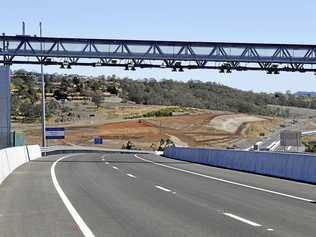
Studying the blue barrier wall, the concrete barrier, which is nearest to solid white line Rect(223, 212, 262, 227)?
the blue barrier wall

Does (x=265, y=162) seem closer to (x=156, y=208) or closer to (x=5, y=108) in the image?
(x=156, y=208)

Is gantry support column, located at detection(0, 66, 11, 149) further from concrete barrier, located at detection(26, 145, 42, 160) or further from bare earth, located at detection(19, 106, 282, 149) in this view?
bare earth, located at detection(19, 106, 282, 149)

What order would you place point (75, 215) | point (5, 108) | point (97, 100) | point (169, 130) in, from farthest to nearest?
point (97, 100) < point (169, 130) < point (5, 108) < point (75, 215)

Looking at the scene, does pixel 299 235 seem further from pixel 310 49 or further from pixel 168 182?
pixel 310 49

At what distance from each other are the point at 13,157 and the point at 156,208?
2244 centimetres

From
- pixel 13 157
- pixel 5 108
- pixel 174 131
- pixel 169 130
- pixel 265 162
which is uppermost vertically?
pixel 5 108

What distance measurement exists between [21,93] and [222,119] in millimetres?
54291

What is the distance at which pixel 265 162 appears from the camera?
108 feet

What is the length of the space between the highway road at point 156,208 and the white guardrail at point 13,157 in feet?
9.96

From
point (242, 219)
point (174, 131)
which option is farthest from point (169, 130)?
point (242, 219)

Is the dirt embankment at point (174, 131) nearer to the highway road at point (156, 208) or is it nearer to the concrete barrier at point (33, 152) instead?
the concrete barrier at point (33, 152)

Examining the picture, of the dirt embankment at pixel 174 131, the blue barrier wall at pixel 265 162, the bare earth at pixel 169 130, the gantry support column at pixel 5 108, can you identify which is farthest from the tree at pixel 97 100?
the blue barrier wall at pixel 265 162

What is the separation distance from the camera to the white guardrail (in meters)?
29.2

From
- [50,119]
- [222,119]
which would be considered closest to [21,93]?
[50,119]
